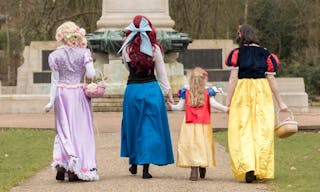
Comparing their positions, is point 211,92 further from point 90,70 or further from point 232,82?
point 90,70

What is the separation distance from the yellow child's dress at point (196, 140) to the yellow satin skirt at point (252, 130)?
0.25 metres

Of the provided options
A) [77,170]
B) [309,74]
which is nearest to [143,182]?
[77,170]

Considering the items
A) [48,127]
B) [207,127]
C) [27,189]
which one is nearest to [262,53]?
[207,127]

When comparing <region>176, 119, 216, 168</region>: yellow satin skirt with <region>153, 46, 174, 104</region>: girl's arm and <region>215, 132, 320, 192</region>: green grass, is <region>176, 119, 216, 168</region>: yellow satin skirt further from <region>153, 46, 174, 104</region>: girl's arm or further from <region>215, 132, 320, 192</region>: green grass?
<region>215, 132, 320, 192</region>: green grass

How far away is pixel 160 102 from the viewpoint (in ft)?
39.4

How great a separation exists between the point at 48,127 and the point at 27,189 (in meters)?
9.47

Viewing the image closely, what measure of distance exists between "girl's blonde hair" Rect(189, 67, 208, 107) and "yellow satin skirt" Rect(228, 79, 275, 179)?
1.32 feet

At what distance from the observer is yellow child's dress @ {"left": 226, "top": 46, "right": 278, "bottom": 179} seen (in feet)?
37.3

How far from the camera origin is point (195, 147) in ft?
38.4

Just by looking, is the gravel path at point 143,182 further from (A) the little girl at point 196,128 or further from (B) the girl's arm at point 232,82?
(B) the girl's arm at point 232,82

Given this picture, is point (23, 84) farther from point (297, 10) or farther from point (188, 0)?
point (297, 10)

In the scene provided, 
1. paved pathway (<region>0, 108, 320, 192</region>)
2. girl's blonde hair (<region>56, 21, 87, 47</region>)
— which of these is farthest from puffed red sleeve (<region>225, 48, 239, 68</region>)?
girl's blonde hair (<region>56, 21, 87, 47</region>)

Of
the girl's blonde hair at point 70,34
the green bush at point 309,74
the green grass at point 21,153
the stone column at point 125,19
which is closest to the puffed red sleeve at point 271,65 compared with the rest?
the girl's blonde hair at point 70,34

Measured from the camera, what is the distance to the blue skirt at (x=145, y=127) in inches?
464
